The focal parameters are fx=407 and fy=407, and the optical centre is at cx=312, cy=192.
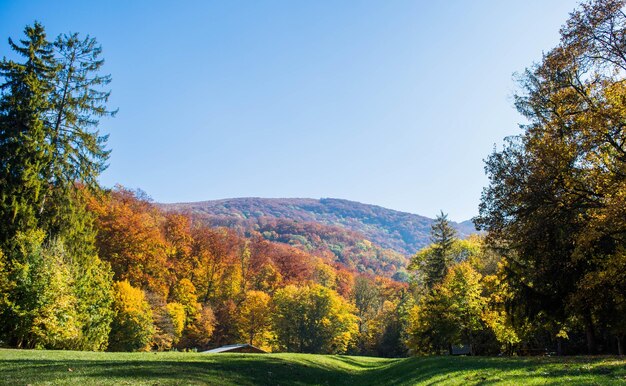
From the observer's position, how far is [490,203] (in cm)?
2058

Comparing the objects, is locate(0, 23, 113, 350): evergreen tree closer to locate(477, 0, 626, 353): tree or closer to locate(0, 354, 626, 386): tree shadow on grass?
locate(0, 354, 626, 386): tree shadow on grass

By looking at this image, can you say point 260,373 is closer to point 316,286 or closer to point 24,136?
point 24,136

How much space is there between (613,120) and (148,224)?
A: 51451 mm

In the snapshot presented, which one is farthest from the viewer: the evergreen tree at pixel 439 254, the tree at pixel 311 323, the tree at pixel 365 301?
the tree at pixel 365 301

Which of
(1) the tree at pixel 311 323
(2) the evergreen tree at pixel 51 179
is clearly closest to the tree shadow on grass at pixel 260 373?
(2) the evergreen tree at pixel 51 179

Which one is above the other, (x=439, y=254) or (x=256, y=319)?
(x=439, y=254)

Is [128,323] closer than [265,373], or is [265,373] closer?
[265,373]

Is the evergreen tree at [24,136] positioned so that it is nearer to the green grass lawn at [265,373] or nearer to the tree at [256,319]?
the green grass lawn at [265,373]

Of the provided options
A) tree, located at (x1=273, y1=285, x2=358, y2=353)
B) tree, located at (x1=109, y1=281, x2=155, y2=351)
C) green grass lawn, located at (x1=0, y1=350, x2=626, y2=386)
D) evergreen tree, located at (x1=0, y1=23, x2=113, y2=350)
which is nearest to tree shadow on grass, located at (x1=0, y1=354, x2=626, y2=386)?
green grass lawn, located at (x1=0, y1=350, x2=626, y2=386)

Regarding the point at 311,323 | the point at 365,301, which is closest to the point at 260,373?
the point at 311,323

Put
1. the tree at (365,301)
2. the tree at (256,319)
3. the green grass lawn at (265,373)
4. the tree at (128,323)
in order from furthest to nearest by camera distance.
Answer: the tree at (365,301)
the tree at (256,319)
the tree at (128,323)
the green grass lawn at (265,373)

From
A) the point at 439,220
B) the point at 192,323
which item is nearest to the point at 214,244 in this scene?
the point at 192,323

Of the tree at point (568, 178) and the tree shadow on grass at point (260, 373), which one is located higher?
the tree at point (568, 178)

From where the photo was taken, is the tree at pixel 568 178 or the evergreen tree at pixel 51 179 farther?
the evergreen tree at pixel 51 179
